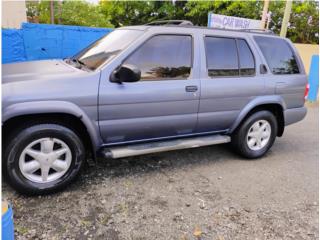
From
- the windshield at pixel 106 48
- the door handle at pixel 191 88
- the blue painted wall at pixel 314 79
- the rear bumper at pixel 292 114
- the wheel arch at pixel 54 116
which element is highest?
the windshield at pixel 106 48

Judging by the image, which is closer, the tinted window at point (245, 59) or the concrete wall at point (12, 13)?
the tinted window at point (245, 59)

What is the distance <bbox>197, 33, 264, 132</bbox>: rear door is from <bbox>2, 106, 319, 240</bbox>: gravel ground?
70 centimetres

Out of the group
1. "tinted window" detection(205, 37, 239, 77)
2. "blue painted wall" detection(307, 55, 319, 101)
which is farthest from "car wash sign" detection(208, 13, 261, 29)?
"tinted window" detection(205, 37, 239, 77)

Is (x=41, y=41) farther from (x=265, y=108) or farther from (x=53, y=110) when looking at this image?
(x=265, y=108)

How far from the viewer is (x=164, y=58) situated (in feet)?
12.3

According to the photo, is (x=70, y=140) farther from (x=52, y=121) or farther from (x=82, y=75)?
(x=82, y=75)

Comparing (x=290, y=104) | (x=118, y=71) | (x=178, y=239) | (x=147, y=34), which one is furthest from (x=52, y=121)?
(x=290, y=104)

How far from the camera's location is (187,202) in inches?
133

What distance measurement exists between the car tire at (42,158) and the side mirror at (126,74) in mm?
747

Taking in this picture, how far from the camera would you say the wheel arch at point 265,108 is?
14.4ft

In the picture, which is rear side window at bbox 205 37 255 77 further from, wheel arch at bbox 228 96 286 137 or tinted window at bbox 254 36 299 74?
wheel arch at bbox 228 96 286 137

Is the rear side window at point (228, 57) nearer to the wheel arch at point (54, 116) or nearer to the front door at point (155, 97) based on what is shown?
the front door at point (155, 97)

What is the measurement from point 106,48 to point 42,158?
153cm

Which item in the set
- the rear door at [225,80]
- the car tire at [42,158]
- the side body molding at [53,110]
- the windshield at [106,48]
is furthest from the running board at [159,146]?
the windshield at [106,48]
